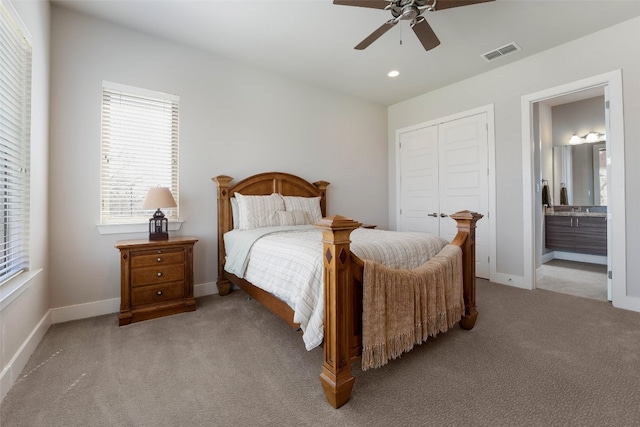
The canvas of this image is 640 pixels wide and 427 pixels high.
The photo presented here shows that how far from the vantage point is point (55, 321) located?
2.54m

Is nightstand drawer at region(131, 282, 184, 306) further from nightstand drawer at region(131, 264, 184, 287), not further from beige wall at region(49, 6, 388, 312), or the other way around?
beige wall at region(49, 6, 388, 312)

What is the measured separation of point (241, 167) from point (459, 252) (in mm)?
2676

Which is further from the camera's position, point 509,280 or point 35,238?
point 509,280

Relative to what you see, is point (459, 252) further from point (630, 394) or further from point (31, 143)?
point (31, 143)

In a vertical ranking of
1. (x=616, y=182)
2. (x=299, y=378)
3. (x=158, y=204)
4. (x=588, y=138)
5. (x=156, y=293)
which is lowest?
(x=299, y=378)

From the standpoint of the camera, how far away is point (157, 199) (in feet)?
8.95

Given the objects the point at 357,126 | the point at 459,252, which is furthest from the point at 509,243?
the point at 357,126

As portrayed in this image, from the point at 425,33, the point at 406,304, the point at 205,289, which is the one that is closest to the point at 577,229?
the point at 425,33

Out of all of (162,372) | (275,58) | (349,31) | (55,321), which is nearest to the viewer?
(162,372)

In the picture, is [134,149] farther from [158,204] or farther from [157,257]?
[157,257]

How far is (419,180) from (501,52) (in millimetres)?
2012

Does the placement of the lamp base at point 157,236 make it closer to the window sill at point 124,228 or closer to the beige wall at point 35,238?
the window sill at point 124,228

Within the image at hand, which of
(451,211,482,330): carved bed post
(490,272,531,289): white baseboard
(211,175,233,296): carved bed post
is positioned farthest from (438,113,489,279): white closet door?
(211,175,233,296): carved bed post

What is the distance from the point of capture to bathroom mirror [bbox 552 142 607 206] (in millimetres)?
5004
